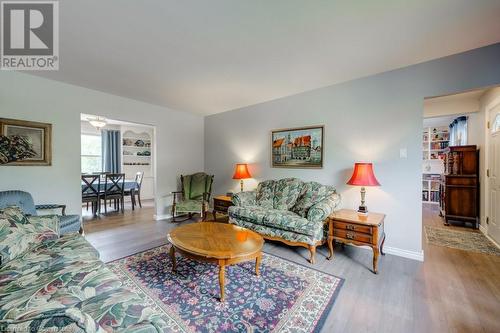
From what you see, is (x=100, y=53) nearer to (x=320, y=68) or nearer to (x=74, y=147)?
(x=74, y=147)

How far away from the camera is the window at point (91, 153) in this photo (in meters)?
6.19

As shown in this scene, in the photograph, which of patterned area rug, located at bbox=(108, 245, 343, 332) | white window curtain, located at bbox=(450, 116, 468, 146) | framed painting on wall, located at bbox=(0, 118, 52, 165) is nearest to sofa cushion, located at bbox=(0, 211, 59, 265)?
patterned area rug, located at bbox=(108, 245, 343, 332)

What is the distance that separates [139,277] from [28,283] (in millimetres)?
968

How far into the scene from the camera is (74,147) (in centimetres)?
334

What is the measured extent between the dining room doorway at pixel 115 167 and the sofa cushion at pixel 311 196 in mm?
3637

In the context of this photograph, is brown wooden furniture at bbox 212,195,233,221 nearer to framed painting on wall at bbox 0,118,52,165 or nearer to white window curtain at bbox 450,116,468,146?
framed painting on wall at bbox 0,118,52,165

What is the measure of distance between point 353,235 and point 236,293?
148 cm

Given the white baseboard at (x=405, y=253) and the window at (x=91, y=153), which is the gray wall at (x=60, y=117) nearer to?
the window at (x=91, y=153)

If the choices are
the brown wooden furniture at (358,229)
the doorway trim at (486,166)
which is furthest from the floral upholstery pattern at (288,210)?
the doorway trim at (486,166)

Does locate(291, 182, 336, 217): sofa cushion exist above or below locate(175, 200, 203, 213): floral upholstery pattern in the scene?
→ above

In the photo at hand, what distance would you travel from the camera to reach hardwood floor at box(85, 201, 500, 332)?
157cm

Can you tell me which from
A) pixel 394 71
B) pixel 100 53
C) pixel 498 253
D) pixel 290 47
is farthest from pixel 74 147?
pixel 498 253

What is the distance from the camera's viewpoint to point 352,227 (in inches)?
96.8

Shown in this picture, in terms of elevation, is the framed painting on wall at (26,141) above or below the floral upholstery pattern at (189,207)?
above
